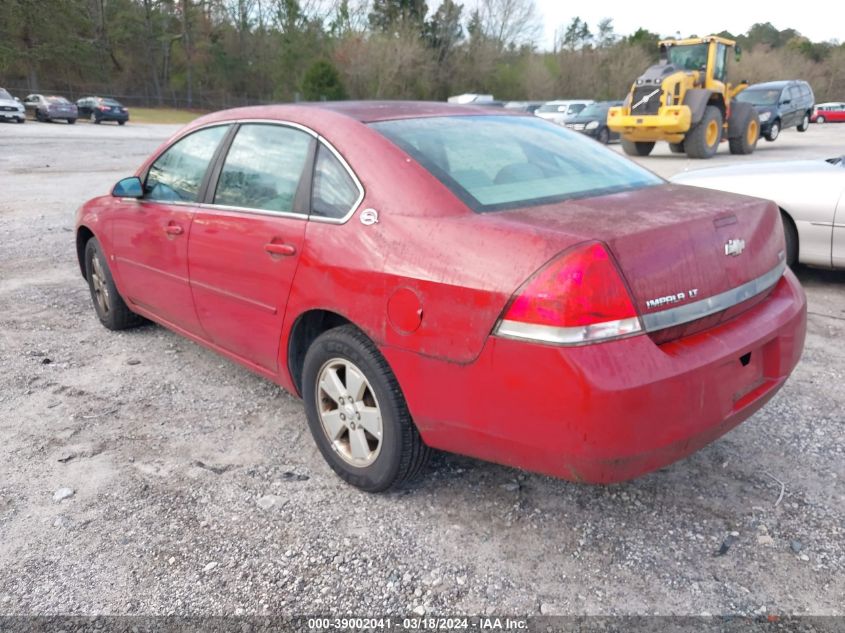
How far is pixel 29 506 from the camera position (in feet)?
9.55

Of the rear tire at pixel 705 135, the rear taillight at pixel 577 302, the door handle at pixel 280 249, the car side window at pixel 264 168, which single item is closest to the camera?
the rear taillight at pixel 577 302

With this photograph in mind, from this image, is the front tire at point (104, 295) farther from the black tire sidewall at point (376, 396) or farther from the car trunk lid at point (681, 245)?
the car trunk lid at point (681, 245)

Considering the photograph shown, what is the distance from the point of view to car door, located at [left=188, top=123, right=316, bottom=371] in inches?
120

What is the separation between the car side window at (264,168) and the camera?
3.13 meters

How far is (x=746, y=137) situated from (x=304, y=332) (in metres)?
18.5

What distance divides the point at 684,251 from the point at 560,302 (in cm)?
55

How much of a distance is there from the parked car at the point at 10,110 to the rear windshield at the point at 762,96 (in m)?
29.7

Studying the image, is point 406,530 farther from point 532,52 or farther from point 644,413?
point 532,52

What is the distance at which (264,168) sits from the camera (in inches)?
131

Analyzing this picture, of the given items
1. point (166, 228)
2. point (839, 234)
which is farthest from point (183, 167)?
point (839, 234)

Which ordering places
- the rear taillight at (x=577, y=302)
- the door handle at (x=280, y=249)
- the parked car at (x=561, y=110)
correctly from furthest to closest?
1. the parked car at (x=561, y=110)
2. the door handle at (x=280, y=249)
3. the rear taillight at (x=577, y=302)

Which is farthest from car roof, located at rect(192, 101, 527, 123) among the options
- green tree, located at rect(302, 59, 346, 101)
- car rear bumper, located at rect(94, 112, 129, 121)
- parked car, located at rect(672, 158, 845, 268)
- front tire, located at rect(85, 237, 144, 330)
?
green tree, located at rect(302, 59, 346, 101)

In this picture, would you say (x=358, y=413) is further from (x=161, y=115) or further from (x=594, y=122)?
(x=161, y=115)

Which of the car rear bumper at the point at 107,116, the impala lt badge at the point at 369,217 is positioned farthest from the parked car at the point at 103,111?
the impala lt badge at the point at 369,217
